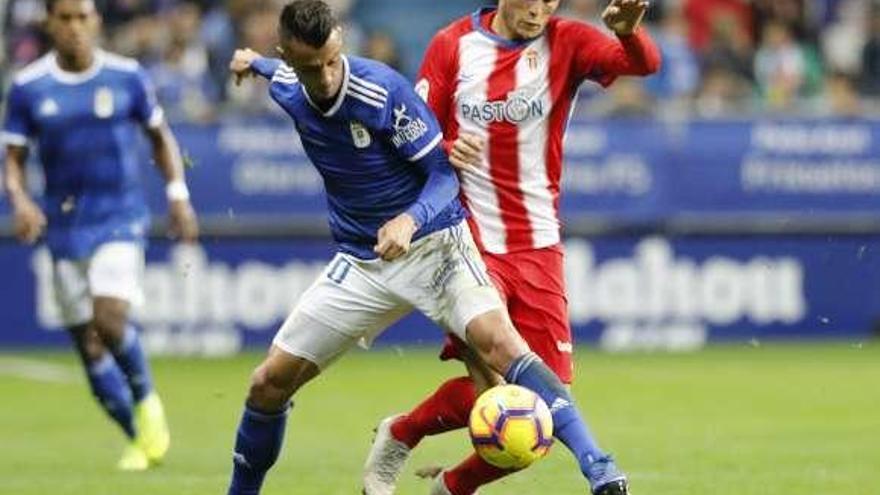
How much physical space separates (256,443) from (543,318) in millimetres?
1420

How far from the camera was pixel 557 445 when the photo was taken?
46.5 ft

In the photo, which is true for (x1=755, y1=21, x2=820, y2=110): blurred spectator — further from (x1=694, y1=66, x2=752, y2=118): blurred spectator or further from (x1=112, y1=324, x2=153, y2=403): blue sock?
(x1=112, y1=324, x2=153, y2=403): blue sock

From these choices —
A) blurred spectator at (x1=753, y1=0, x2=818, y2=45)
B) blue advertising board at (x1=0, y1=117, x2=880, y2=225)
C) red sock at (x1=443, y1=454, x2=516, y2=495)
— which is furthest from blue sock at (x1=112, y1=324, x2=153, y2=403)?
blurred spectator at (x1=753, y1=0, x2=818, y2=45)

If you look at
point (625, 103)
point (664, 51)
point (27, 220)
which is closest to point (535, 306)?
point (27, 220)

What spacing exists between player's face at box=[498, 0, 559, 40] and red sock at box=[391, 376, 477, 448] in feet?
5.20

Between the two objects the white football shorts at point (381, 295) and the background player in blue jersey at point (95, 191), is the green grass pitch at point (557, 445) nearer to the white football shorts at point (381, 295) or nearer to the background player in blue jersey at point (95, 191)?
the background player in blue jersey at point (95, 191)

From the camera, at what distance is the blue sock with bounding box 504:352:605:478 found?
9.37m

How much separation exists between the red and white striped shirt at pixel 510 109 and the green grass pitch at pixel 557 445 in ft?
5.18

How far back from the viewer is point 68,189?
556 inches

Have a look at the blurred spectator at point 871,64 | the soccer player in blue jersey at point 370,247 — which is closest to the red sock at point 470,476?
the soccer player in blue jersey at point 370,247

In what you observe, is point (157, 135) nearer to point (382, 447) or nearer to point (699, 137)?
point (382, 447)

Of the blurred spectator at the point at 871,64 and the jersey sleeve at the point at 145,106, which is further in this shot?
the blurred spectator at the point at 871,64

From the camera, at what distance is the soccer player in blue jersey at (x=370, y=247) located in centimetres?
968

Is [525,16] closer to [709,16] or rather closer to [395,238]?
[395,238]
